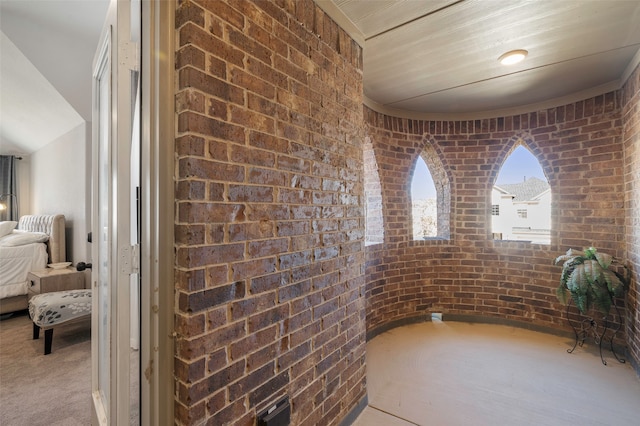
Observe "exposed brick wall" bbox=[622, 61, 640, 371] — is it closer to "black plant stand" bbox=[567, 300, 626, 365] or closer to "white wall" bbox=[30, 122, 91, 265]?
"black plant stand" bbox=[567, 300, 626, 365]

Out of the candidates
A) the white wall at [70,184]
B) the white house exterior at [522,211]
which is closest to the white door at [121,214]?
the white wall at [70,184]

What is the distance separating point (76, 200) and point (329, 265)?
12.8 feet

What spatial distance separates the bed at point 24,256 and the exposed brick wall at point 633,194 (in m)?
6.20

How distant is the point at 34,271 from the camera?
3.47 m

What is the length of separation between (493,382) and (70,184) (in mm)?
5336

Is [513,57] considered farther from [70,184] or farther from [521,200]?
[70,184]

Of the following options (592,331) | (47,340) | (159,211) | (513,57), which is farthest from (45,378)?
(592,331)

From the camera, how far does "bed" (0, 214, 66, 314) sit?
3.47 metres

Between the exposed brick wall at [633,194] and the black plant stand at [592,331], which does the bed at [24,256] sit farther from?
the exposed brick wall at [633,194]

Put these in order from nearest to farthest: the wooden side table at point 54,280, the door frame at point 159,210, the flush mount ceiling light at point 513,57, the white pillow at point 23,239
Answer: the door frame at point 159,210
the flush mount ceiling light at point 513,57
the wooden side table at point 54,280
the white pillow at point 23,239

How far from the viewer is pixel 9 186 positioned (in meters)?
5.38

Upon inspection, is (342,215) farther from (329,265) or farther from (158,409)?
(158,409)

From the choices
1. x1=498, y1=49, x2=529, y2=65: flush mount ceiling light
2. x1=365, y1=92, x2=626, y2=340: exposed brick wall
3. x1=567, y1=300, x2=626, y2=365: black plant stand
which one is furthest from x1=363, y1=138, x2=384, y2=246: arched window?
x1=567, y1=300, x2=626, y2=365: black plant stand

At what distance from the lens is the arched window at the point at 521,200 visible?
133 inches
